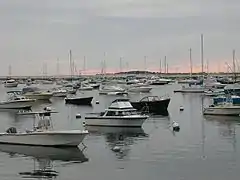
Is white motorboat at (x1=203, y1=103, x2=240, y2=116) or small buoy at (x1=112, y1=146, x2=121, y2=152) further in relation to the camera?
white motorboat at (x1=203, y1=103, x2=240, y2=116)

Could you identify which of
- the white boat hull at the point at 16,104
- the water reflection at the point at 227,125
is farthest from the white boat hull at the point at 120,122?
the white boat hull at the point at 16,104

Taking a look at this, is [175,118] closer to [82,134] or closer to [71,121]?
[71,121]

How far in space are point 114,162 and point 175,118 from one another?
28.1 meters

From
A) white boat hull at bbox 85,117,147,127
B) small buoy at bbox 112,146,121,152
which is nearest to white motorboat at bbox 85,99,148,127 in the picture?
white boat hull at bbox 85,117,147,127

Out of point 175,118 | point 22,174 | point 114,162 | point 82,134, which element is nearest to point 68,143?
point 82,134

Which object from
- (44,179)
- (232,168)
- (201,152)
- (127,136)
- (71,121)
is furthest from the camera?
(71,121)

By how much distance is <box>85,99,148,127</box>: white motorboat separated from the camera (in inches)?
1752

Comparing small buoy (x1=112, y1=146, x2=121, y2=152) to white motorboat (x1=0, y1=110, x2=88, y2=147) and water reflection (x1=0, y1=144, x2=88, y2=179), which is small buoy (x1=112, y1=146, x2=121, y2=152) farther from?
water reflection (x1=0, y1=144, x2=88, y2=179)

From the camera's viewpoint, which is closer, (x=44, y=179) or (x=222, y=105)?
(x=44, y=179)

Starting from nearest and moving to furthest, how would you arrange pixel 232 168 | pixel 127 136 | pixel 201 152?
pixel 232 168 → pixel 201 152 → pixel 127 136

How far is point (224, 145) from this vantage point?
35531 mm

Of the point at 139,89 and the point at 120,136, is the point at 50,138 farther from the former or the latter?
the point at 139,89

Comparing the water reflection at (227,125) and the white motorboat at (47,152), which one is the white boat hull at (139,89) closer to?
the water reflection at (227,125)

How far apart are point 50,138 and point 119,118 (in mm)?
11959
